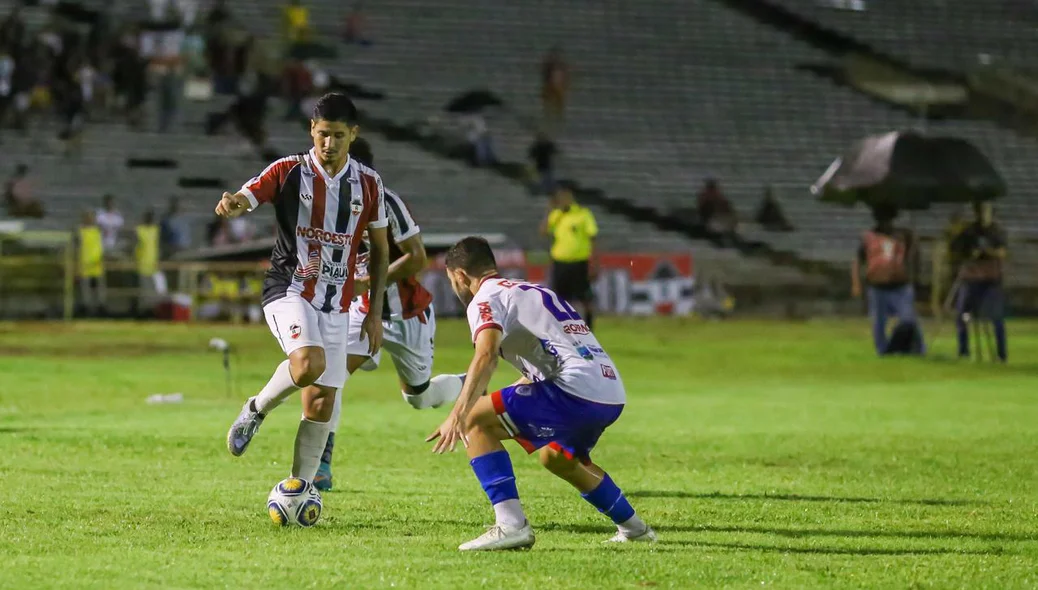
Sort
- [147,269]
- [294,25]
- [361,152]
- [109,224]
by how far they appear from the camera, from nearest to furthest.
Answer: [361,152] < [147,269] < [109,224] < [294,25]

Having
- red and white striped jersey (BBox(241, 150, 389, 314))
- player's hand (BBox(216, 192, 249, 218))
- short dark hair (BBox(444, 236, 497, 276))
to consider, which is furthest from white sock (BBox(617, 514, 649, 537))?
player's hand (BBox(216, 192, 249, 218))

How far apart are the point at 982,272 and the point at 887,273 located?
53.0 inches

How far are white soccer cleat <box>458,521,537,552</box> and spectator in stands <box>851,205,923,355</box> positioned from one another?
17306mm

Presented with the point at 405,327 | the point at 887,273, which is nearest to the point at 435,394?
the point at 405,327

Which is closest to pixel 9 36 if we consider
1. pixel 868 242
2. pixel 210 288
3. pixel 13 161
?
pixel 13 161

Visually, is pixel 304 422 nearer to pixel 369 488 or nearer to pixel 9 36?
pixel 369 488

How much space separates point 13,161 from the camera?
3275 cm

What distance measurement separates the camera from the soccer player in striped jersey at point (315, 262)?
8.52 meters

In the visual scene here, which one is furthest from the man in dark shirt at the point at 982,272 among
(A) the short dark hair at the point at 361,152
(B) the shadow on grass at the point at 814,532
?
(B) the shadow on grass at the point at 814,532

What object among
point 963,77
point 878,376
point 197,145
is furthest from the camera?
point 963,77

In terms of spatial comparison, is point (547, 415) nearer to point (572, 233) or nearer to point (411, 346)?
point (411, 346)

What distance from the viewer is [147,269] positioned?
29.9 meters

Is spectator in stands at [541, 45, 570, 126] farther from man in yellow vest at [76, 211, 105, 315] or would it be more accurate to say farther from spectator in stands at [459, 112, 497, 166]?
man in yellow vest at [76, 211, 105, 315]

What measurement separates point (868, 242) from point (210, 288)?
12275 mm
